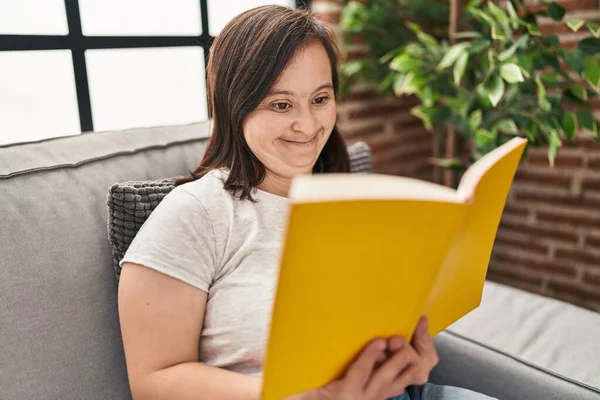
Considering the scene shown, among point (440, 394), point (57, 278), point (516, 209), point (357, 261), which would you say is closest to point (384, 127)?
point (516, 209)

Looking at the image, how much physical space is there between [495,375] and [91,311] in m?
0.76

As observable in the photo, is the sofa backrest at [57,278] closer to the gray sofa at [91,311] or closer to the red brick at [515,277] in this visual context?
the gray sofa at [91,311]

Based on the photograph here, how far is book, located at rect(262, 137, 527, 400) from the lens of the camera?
477mm

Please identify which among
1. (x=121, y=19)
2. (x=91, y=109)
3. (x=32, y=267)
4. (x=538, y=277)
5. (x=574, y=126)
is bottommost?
(x=538, y=277)

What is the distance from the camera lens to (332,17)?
1.96m

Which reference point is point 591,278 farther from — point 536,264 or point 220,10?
point 220,10

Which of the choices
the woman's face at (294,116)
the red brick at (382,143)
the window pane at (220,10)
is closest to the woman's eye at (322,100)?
the woman's face at (294,116)

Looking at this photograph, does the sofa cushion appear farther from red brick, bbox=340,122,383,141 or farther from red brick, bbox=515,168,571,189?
red brick, bbox=340,122,383,141

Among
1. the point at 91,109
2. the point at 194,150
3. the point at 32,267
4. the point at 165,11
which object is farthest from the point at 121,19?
the point at 32,267

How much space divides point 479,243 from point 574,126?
0.84 m

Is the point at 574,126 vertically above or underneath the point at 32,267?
above

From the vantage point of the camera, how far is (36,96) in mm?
1403

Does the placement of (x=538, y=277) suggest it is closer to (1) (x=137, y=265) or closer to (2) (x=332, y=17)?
(2) (x=332, y=17)

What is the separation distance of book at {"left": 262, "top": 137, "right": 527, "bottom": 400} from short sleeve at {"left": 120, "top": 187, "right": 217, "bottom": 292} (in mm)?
250
